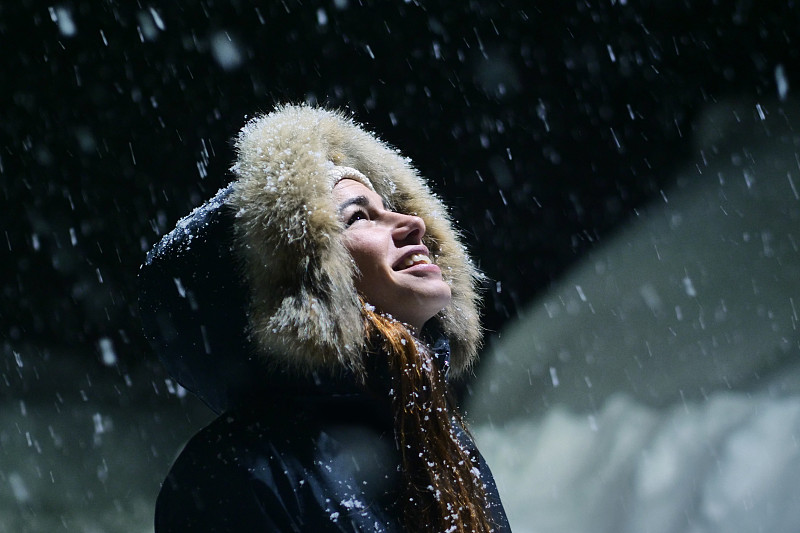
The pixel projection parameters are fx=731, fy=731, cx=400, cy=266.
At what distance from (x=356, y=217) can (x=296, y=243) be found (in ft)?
0.55

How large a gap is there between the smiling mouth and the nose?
37 mm

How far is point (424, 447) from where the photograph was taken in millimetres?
1255

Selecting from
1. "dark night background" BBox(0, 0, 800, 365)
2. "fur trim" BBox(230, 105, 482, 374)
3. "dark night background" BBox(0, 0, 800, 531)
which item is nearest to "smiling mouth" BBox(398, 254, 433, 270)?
"fur trim" BBox(230, 105, 482, 374)

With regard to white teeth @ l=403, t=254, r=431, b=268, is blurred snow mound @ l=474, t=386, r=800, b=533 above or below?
below

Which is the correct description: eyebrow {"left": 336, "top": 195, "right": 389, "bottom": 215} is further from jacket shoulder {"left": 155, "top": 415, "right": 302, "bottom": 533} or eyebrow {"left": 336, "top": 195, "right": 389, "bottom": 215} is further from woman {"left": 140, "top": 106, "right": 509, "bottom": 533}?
jacket shoulder {"left": 155, "top": 415, "right": 302, "bottom": 533}

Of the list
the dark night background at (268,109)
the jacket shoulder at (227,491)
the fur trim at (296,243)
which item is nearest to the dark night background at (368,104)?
the dark night background at (268,109)

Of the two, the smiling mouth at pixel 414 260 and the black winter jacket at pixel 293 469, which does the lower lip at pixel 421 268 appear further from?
the black winter jacket at pixel 293 469

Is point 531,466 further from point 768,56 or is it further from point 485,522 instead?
point 768,56

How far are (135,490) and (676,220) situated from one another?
218 cm

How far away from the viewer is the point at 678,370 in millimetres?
2508

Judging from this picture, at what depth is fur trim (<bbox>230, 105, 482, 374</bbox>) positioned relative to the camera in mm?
1178

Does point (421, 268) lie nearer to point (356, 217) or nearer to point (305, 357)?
point (356, 217)

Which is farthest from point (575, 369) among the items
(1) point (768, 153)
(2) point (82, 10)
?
(2) point (82, 10)

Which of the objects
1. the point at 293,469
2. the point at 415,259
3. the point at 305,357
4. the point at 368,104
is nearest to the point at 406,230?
the point at 415,259
